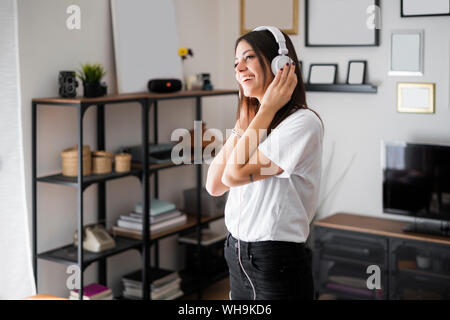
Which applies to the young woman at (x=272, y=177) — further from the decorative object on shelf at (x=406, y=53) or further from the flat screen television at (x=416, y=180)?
the decorative object on shelf at (x=406, y=53)

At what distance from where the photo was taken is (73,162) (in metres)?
3.03

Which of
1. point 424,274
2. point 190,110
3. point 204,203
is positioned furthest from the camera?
point 190,110

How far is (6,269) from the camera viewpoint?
2988 millimetres

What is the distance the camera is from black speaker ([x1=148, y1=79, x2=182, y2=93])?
3.52 metres

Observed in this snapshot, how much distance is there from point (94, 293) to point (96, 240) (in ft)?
1.03

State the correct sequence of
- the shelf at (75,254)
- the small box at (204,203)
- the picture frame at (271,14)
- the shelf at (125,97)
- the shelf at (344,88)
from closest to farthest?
the shelf at (125,97) → the shelf at (75,254) → the shelf at (344,88) → the small box at (204,203) → the picture frame at (271,14)

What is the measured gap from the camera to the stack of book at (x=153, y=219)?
343 centimetres

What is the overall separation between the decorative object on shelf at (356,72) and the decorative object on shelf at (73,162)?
181 centimetres

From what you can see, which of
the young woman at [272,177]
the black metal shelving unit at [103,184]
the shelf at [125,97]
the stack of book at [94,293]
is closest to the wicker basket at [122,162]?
the black metal shelving unit at [103,184]

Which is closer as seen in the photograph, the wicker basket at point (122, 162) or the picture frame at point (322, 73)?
the wicker basket at point (122, 162)

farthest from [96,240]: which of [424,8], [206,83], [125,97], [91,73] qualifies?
[424,8]

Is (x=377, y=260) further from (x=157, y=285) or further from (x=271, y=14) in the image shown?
(x=271, y=14)

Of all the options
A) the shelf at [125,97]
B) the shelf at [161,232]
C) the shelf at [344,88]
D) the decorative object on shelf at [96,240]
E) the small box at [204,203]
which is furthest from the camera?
the small box at [204,203]
